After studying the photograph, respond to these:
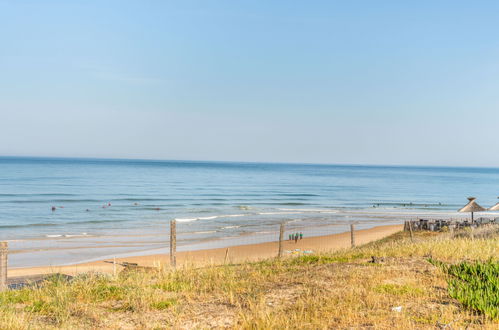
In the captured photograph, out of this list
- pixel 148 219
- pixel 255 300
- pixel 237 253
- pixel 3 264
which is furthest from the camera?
pixel 148 219

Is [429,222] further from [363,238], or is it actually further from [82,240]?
[82,240]

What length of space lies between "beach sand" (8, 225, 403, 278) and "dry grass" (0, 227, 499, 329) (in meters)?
5.85

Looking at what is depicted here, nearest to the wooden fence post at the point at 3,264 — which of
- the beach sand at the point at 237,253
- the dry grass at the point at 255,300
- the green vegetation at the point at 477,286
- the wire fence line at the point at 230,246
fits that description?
the wire fence line at the point at 230,246

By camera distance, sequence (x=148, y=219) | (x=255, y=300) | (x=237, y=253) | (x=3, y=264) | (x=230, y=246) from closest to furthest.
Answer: (x=255, y=300) → (x=3, y=264) → (x=237, y=253) → (x=230, y=246) → (x=148, y=219)

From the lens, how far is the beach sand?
16.6 m

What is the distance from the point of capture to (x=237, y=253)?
72.3 ft

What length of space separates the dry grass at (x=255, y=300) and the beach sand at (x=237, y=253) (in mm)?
5846

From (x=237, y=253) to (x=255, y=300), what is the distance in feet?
48.2

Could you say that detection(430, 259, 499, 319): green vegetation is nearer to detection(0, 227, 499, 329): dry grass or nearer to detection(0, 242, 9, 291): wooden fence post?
detection(0, 227, 499, 329): dry grass

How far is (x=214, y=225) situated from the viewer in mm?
32688

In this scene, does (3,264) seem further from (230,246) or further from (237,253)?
(230,246)

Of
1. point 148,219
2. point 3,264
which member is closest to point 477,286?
point 3,264

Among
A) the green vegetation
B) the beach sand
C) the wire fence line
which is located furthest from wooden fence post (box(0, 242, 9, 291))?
the green vegetation

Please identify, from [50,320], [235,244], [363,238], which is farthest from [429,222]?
[50,320]
